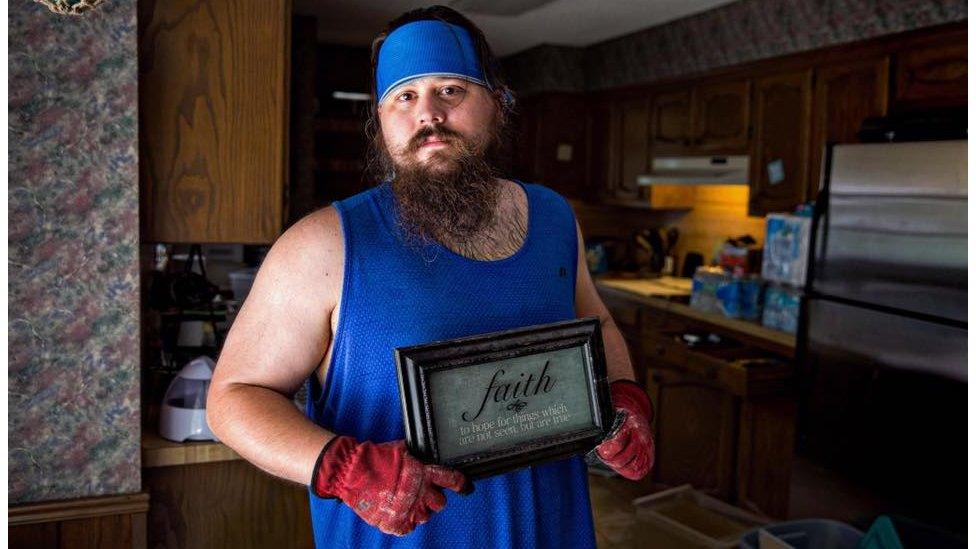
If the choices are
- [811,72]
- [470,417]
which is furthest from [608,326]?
[811,72]

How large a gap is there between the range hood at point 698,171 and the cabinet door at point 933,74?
1005 millimetres

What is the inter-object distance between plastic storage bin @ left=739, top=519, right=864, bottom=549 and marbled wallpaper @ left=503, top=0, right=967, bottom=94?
1.85 meters

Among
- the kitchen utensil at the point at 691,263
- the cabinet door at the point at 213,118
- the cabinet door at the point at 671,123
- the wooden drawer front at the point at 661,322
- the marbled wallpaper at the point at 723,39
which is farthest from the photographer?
the kitchen utensil at the point at 691,263

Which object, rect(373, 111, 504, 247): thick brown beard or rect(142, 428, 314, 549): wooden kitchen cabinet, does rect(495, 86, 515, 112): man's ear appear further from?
rect(142, 428, 314, 549): wooden kitchen cabinet

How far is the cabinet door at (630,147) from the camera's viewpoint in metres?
5.15

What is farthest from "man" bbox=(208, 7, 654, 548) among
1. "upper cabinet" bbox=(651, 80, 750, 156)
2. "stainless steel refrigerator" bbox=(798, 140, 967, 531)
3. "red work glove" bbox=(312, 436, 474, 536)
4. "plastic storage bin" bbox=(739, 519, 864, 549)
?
"upper cabinet" bbox=(651, 80, 750, 156)

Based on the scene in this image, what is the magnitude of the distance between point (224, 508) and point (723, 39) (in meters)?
3.38

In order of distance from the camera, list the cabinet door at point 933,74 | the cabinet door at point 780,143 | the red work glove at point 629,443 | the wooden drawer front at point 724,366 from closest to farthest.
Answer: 1. the red work glove at point 629,443
2. the cabinet door at point 933,74
3. the wooden drawer front at point 724,366
4. the cabinet door at point 780,143

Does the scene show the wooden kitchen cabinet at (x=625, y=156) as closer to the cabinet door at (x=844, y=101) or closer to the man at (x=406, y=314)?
the cabinet door at (x=844, y=101)

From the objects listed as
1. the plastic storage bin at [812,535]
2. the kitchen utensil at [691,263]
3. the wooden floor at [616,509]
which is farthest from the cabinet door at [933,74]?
the wooden floor at [616,509]

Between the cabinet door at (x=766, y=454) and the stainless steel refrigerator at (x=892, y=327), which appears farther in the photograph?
the cabinet door at (x=766, y=454)

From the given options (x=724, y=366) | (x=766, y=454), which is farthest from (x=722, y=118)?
(x=766, y=454)

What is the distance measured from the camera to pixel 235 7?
2086 millimetres

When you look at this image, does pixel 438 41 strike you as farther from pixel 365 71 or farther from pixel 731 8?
pixel 365 71
